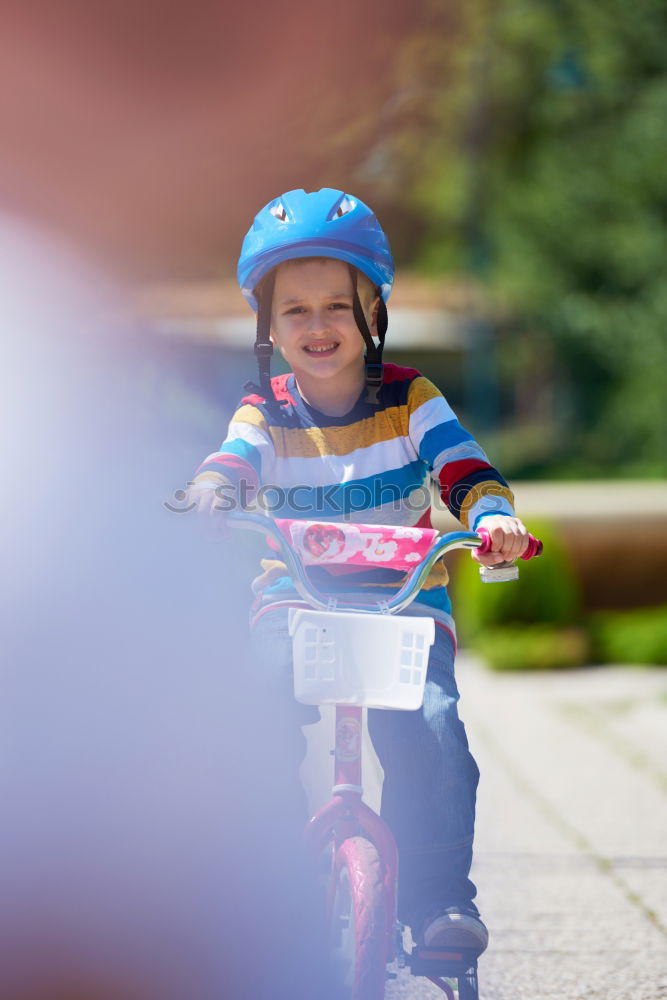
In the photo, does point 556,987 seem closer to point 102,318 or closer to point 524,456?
point 102,318

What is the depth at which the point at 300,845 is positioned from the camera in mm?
2379

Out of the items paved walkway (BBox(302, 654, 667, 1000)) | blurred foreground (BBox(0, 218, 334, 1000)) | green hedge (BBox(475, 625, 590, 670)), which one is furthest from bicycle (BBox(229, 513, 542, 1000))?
green hedge (BBox(475, 625, 590, 670))

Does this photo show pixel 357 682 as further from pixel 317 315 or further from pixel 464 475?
pixel 317 315

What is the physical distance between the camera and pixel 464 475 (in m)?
2.44

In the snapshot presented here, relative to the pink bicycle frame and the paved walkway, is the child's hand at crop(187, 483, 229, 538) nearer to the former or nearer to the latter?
the pink bicycle frame

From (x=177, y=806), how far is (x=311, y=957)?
764 mm

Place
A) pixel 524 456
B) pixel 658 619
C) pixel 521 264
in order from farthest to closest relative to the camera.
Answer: pixel 524 456 → pixel 521 264 → pixel 658 619

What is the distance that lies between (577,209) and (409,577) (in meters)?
18.5

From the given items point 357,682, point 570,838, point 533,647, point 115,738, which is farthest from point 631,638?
point 357,682

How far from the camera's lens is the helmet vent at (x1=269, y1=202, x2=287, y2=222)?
2.48 m

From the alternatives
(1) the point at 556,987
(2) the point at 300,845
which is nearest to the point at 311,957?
(2) the point at 300,845

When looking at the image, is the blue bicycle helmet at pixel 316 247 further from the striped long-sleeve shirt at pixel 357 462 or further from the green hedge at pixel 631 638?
the green hedge at pixel 631 638

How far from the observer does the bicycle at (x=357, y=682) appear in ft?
7.27

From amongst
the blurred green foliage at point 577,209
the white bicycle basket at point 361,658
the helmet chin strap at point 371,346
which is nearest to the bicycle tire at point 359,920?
the white bicycle basket at point 361,658
